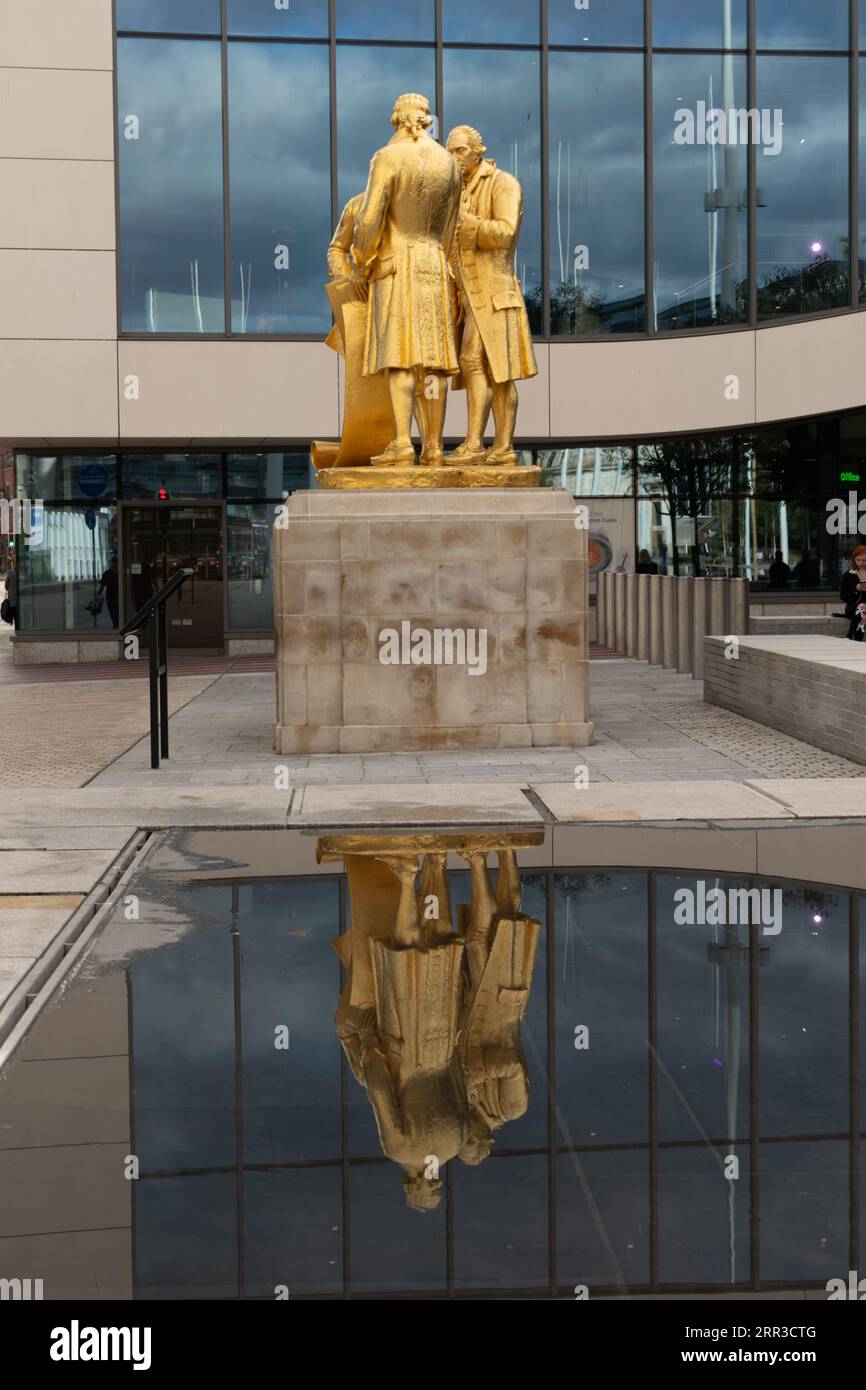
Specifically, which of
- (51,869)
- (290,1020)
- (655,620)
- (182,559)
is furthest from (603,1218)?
(182,559)

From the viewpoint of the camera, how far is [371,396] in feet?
43.8

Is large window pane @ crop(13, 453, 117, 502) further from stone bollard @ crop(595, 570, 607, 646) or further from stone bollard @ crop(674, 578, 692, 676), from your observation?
stone bollard @ crop(674, 578, 692, 676)

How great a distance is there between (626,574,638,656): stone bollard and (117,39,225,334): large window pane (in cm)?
733

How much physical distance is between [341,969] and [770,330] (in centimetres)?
2185

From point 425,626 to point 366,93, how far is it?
16.2 m

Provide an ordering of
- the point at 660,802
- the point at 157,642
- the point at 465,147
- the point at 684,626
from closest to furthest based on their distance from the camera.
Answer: the point at 660,802 < the point at 157,642 < the point at 465,147 < the point at 684,626

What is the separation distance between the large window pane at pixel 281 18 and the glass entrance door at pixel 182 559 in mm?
7398

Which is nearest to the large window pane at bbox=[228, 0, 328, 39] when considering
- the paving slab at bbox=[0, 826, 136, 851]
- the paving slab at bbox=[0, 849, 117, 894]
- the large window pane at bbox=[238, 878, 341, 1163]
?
the paving slab at bbox=[0, 826, 136, 851]

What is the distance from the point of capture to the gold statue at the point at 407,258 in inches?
497

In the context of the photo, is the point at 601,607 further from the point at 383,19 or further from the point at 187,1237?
the point at 187,1237

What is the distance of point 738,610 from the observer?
63.3ft

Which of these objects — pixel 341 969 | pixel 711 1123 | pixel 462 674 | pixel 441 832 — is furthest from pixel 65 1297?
pixel 462 674

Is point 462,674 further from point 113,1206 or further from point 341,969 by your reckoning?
point 113,1206

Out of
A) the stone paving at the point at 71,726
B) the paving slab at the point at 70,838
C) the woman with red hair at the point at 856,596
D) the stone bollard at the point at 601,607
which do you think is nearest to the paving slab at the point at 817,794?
the paving slab at the point at 70,838
